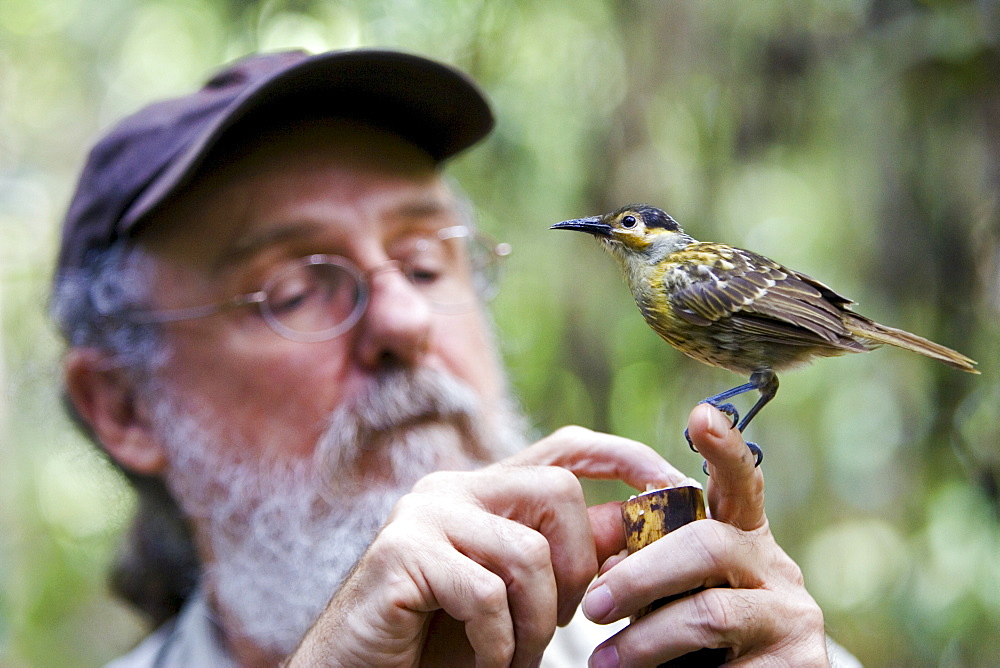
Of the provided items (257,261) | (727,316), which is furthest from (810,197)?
(727,316)

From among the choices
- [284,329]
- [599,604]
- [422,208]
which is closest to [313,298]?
[284,329]

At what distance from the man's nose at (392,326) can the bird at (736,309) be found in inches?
42.2

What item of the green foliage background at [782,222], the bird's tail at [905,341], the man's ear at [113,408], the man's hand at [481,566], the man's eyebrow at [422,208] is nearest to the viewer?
the bird's tail at [905,341]

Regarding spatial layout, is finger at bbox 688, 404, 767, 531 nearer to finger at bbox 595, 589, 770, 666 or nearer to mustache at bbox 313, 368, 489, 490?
finger at bbox 595, 589, 770, 666

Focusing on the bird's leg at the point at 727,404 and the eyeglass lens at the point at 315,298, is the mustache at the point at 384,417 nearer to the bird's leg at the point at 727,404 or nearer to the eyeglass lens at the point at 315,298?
the eyeglass lens at the point at 315,298

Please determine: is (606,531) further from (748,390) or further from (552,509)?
(748,390)

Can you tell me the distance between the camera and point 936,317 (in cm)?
316

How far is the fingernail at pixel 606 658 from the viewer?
1.20m

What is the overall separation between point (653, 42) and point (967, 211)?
1784mm

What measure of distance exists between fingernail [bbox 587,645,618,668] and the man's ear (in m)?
2.01

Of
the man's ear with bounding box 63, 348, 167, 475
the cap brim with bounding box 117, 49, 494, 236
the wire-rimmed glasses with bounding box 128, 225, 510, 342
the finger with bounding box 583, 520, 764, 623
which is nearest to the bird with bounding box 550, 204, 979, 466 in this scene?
the finger with bounding box 583, 520, 764, 623

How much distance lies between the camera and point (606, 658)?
47.6 inches

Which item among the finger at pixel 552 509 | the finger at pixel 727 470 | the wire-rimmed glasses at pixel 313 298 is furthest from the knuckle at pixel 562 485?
the wire-rimmed glasses at pixel 313 298

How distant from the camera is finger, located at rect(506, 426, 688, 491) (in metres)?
1.39
